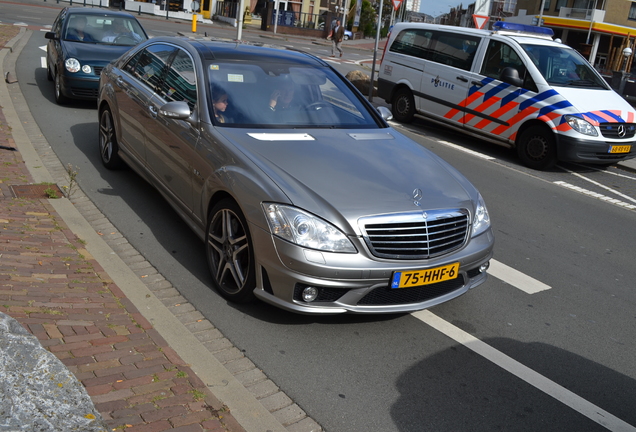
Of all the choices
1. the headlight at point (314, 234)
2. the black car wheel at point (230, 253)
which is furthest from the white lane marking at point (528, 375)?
the black car wheel at point (230, 253)

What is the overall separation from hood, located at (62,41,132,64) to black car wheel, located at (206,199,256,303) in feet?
24.6

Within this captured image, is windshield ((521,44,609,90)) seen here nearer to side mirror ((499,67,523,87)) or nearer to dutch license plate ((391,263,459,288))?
side mirror ((499,67,523,87))

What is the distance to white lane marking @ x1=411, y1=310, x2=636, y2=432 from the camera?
155 inches

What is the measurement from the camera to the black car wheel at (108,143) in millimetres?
7776

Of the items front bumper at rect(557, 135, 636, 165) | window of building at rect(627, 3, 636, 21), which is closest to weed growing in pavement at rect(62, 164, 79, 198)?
front bumper at rect(557, 135, 636, 165)

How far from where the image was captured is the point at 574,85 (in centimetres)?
1145

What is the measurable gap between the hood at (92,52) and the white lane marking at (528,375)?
8.51 meters

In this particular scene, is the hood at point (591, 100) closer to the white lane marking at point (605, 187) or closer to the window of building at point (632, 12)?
the white lane marking at point (605, 187)

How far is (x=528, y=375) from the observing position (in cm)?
434

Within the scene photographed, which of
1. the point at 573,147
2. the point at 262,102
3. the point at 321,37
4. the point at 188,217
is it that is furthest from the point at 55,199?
the point at 321,37

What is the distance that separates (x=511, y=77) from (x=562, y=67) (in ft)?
3.64

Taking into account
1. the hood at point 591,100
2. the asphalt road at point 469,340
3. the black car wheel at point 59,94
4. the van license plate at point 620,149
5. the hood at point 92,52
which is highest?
the hood at point 591,100

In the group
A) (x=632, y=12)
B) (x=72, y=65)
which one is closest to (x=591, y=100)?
(x=72, y=65)

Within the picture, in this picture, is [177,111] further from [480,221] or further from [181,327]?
[480,221]
